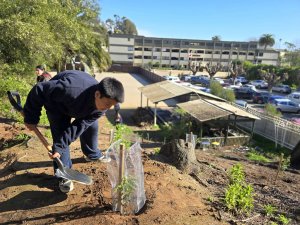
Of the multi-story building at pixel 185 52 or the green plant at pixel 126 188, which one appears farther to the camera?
the multi-story building at pixel 185 52

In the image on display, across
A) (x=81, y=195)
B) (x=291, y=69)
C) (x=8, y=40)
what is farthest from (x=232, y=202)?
(x=291, y=69)

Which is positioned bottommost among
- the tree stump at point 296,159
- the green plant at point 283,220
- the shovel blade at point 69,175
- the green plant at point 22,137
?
the tree stump at point 296,159

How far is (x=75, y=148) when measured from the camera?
624cm

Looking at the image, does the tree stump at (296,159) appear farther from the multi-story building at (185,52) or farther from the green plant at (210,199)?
the multi-story building at (185,52)

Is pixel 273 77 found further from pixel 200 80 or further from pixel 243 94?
pixel 200 80

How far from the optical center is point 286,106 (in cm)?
2652

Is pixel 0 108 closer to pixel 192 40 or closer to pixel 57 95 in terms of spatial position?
pixel 57 95

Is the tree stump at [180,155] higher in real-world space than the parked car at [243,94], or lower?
higher

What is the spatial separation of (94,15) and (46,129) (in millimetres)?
14457

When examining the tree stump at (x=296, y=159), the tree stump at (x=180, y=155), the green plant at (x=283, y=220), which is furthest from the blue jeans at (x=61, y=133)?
the tree stump at (x=296, y=159)

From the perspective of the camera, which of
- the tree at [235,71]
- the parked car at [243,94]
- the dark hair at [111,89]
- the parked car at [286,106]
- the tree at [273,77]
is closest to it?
the dark hair at [111,89]

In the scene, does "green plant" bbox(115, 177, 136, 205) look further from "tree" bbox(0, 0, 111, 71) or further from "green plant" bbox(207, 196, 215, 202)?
"tree" bbox(0, 0, 111, 71)

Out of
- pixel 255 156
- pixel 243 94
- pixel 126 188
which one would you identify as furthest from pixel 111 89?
pixel 243 94

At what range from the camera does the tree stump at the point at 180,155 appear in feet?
17.6
